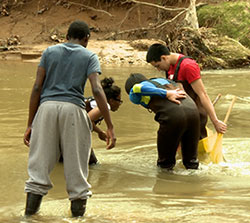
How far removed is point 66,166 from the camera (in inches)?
150

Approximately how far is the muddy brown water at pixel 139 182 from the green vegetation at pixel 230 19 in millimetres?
9142

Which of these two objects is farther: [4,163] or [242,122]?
[242,122]

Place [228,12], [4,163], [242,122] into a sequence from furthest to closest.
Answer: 1. [228,12]
2. [242,122]
3. [4,163]

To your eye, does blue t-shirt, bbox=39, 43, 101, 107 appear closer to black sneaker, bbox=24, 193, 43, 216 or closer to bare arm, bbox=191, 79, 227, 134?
black sneaker, bbox=24, 193, 43, 216

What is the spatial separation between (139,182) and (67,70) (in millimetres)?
1716

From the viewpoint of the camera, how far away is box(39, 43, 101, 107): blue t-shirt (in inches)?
151

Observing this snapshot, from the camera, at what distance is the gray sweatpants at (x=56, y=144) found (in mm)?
3781

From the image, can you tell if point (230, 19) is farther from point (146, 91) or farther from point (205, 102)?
point (146, 91)

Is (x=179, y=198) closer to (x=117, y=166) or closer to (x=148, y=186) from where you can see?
(x=148, y=186)

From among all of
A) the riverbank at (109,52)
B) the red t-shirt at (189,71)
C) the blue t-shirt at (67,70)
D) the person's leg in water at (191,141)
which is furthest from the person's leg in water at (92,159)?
the riverbank at (109,52)

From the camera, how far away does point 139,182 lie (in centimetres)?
514

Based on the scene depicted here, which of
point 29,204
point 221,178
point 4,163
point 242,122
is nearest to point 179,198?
point 221,178

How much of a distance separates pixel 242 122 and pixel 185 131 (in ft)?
10.8

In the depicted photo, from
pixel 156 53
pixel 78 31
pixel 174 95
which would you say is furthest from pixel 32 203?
pixel 156 53
